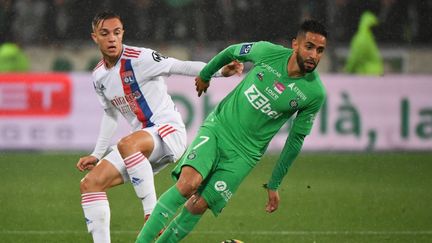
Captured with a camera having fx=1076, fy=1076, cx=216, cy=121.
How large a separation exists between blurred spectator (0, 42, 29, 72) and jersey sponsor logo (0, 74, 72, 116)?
2.60m

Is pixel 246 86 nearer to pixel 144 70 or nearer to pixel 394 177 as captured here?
pixel 144 70

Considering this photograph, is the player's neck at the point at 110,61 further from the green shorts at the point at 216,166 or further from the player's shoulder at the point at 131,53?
the green shorts at the point at 216,166

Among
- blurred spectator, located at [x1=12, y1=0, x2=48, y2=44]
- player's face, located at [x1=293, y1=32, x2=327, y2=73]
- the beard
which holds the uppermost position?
player's face, located at [x1=293, y1=32, x2=327, y2=73]

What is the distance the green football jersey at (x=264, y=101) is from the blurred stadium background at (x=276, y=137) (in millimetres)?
1597

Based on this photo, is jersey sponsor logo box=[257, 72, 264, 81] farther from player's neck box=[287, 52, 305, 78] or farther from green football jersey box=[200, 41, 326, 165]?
player's neck box=[287, 52, 305, 78]

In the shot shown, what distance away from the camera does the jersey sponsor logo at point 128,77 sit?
7730mm

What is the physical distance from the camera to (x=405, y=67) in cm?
1741

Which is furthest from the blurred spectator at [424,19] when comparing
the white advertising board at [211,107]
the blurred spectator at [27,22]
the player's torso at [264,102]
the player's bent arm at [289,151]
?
the player's bent arm at [289,151]

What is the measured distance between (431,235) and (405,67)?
29.2 ft

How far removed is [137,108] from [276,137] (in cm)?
696

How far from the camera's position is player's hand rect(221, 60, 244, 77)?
7.21m

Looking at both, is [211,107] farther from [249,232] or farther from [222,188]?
[222,188]

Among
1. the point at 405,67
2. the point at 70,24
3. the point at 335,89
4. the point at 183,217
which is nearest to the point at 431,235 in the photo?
the point at 183,217

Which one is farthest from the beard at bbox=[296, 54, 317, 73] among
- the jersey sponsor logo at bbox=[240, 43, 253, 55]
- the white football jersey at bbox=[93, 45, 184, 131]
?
the white football jersey at bbox=[93, 45, 184, 131]
